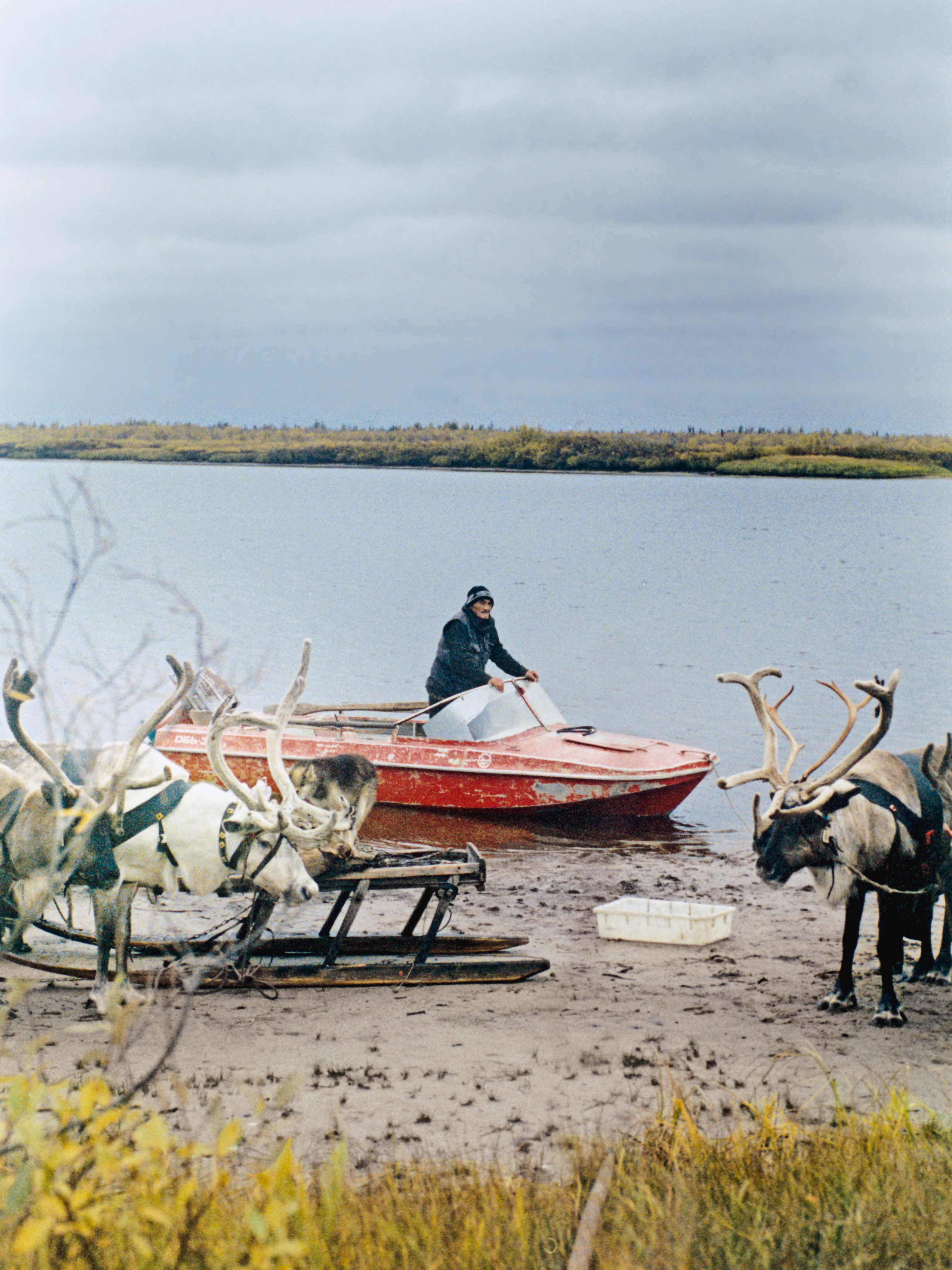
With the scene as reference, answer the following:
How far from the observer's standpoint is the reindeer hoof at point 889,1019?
7.14 metres

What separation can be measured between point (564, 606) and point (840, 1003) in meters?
33.3

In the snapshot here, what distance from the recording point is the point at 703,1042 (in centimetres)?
697

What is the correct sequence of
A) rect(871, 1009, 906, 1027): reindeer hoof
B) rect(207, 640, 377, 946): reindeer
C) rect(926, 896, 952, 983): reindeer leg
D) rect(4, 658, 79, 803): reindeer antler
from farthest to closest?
rect(926, 896, 952, 983): reindeer leg < rect(207, 640, 377, 946): reindeer < rect(871, 1009, 906, 1027): reindeer hoof < rect(4, 658, 79, 803): reindeer antler

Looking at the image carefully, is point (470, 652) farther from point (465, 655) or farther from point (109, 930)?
point (109, 930)

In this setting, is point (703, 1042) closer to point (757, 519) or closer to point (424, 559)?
point (424, 559)

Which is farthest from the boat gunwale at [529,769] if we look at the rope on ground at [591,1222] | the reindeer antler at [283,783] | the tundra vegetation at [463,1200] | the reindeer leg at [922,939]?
the rope on ground at [591,1222]

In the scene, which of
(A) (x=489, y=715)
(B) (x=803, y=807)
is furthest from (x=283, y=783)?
(A) (x=489, y=715)

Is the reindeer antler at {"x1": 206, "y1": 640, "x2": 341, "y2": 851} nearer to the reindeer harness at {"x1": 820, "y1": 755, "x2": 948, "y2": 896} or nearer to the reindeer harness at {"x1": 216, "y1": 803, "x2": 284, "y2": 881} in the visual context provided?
the reindeer harness at {"x1": 216, "y1": 803, "x2": 284, "y2": 881}

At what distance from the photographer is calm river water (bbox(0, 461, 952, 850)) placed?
19.8 meters

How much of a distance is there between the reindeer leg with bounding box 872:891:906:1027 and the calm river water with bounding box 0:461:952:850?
3.57 metres

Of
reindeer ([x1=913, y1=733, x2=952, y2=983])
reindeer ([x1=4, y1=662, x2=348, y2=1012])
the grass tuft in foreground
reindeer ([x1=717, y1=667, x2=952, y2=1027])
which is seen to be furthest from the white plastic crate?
the grass tuft in foreground

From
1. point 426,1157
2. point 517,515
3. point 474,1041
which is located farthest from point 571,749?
point 517,515

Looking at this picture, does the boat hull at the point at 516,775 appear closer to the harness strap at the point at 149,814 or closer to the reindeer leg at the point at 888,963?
the harness strap at the point at 149,814

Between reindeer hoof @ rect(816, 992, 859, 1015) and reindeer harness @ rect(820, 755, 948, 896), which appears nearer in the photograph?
reindeer harness @ rect(820, 755, 948, 896)
